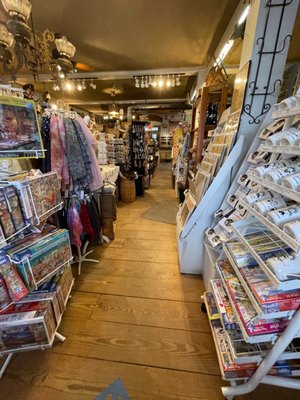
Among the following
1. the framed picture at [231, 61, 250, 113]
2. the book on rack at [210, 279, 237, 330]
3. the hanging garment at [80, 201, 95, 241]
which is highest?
the framed picture at [231, 61, 250, 113]

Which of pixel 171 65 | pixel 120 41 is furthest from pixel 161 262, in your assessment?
pixel 171 65

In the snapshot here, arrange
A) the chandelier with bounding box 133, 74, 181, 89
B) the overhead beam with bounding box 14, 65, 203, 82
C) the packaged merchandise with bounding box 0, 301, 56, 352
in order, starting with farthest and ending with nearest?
the chandelier with bounding box 133, 74, 181, 89 → the overhead beam with bounding box 14, 65, 203, 82 → the packaged merchandise with bounding box 0, 301, 56, 352

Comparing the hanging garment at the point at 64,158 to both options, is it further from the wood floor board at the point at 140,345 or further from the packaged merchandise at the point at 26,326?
the wood floor board at the point at 140,345

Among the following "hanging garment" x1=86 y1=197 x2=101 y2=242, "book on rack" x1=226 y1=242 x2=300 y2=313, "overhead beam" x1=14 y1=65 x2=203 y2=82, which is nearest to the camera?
"book on rack" x1=226 y1=242 x2=300 y2=313

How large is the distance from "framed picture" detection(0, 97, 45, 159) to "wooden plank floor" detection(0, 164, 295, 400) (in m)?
1.41

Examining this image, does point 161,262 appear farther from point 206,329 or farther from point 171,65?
point 171,65

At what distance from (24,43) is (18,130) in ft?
4.47

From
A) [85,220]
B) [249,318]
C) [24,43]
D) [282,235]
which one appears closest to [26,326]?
[85,220]

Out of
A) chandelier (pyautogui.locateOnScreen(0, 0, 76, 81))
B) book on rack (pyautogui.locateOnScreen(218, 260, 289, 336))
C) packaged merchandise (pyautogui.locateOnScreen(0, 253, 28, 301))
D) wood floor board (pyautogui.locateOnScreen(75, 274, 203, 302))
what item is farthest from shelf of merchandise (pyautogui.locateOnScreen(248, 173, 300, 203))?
chandelier (pyautogui.locateOnScreen(0, 0, 76, 81))

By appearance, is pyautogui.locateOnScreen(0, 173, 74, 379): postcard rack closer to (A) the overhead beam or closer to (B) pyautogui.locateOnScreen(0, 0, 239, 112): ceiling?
(B) pyautogui.locateOnScreen(0, 0, 239, 112): ceiling

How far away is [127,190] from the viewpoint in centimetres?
479

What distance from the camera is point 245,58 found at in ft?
5.46

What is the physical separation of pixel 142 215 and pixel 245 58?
3.00 metres

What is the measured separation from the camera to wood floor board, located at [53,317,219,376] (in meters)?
1.30
